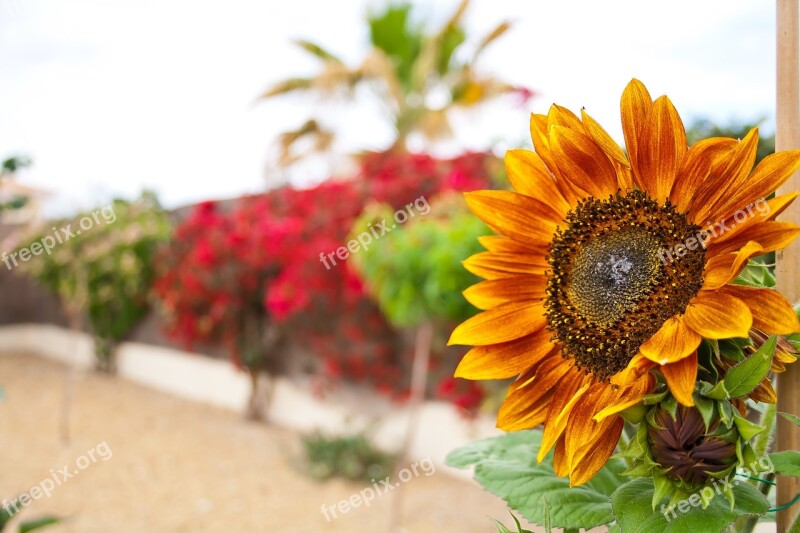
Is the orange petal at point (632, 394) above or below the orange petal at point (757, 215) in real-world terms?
below

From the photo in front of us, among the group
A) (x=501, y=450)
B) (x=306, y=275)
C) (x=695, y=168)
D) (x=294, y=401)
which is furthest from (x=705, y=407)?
(x=294, y=401)

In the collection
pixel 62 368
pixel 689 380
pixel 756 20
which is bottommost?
A: pixel 62 368

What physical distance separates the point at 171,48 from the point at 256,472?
531 cm

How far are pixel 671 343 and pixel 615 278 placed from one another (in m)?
0.12

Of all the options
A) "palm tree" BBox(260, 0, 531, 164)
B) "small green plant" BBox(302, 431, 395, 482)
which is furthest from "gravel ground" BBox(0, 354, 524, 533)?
"palm tree" BBox(260, 0, 531, 164)

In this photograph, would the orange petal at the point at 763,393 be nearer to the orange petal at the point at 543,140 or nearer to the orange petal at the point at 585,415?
the orange petal at the point at 585,415

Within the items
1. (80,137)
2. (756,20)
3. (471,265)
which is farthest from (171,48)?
(471,265)

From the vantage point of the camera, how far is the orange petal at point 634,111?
2.14ft

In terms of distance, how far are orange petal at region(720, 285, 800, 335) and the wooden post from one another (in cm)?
14

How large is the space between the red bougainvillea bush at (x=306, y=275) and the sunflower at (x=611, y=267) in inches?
171

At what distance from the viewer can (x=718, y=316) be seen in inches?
23.1

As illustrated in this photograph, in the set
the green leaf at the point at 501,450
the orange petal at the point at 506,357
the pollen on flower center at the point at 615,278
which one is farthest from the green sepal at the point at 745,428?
the green leaf at the point at 501,450

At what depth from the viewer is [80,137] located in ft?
24.8

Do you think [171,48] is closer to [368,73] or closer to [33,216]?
[33,216]
